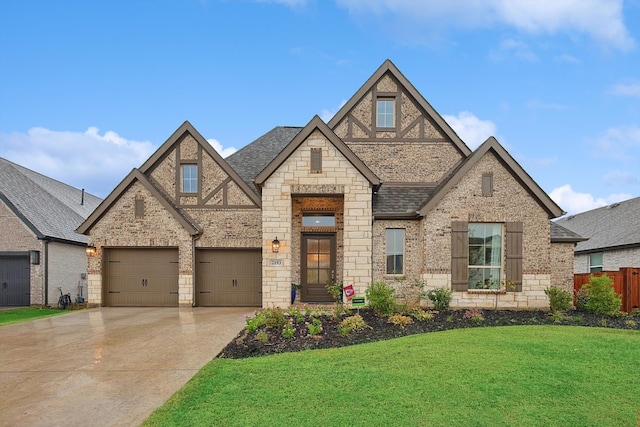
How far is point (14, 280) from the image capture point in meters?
17.0

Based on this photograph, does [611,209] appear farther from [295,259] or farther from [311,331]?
[311,331]

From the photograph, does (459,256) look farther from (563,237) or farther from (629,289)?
(629,289)

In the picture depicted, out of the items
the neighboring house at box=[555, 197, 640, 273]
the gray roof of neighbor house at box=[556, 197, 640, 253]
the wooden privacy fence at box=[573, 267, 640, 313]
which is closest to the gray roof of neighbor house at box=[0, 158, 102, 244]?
the wooden privacy fence at box=[573, 267, 640, 313]

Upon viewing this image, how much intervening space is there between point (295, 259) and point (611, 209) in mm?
22145

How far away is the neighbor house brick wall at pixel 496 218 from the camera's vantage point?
495 inches

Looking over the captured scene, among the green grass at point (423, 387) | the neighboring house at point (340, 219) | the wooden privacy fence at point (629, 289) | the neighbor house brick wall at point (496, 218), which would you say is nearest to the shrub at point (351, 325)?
the green grass at point (423, 387)

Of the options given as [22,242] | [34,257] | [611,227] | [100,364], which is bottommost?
[100,364]

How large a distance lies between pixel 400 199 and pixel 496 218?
10.8 feet

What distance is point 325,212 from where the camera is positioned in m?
14.5

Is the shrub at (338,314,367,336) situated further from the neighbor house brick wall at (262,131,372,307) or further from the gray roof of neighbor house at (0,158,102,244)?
the gray roof of neighbor house at (0,158,102,244)

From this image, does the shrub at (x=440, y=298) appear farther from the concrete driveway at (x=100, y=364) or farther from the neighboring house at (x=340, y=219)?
the concrete driveway at (x=100, y=364)

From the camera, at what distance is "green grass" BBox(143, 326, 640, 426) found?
4574mm

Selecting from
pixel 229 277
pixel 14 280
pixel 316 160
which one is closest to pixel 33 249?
pixel 14 280

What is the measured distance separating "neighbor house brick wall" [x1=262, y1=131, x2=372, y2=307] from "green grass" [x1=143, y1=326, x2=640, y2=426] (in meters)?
5.51
